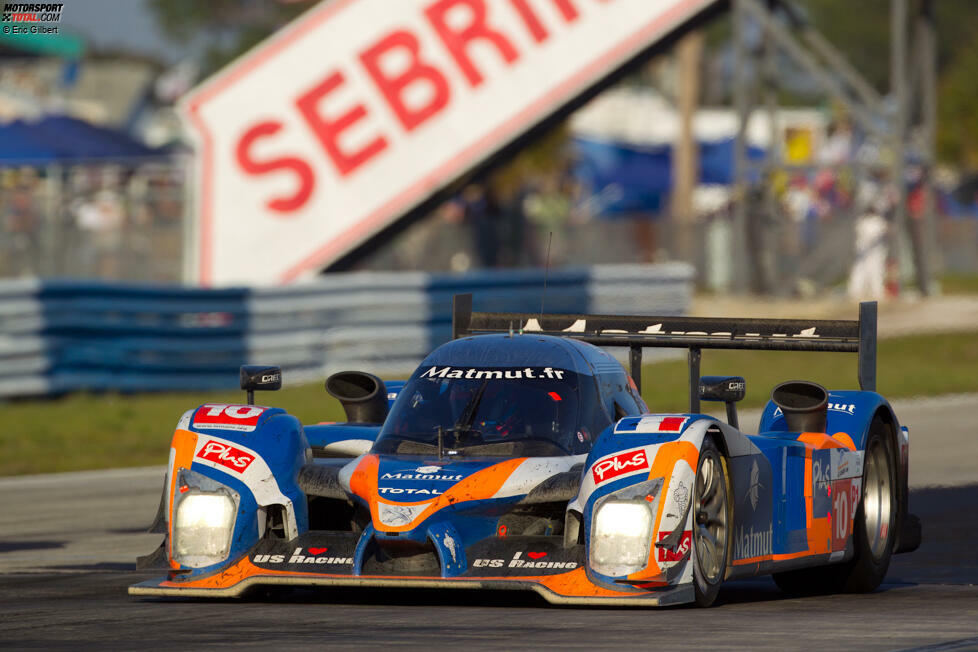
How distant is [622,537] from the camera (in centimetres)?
760

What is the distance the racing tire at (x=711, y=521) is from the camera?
7898 mm

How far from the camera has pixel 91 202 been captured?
44.6 meters

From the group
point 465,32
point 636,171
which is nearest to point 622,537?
point 465,32

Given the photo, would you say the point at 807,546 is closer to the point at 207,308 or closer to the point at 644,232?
the point at 207,308

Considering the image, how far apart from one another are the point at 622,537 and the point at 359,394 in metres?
2.71

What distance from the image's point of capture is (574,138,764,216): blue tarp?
5438 cm

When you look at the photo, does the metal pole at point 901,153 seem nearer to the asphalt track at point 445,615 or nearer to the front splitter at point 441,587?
the asphalt track at point 445,615

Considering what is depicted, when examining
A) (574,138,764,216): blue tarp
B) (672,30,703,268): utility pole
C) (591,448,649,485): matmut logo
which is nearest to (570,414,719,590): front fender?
(591,448,649,485): matmut logo

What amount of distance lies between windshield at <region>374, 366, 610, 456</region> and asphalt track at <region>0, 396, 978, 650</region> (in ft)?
2.16

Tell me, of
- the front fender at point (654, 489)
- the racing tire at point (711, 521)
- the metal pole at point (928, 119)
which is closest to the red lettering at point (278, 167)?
the metal pole at point (928, 119)

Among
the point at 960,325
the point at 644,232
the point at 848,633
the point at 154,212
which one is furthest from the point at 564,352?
the point at 154,212

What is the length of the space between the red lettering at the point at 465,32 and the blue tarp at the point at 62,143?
8.41 m

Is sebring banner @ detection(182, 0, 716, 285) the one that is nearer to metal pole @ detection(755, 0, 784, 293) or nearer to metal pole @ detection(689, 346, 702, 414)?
metal pole @ detection(755, 0, 784, 293)

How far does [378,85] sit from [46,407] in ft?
27.7
